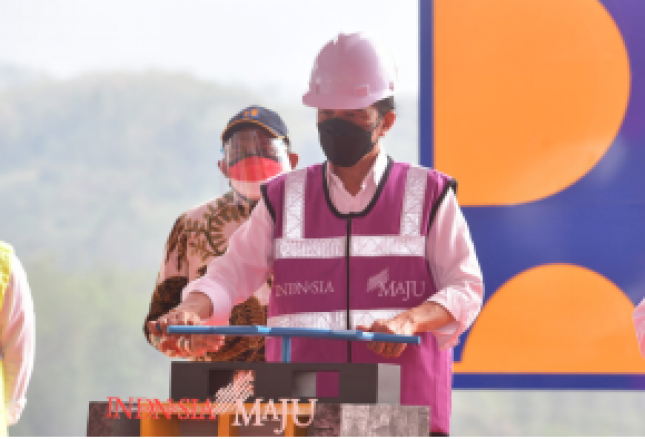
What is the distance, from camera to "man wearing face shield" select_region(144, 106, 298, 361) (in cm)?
354

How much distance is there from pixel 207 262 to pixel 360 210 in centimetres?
116

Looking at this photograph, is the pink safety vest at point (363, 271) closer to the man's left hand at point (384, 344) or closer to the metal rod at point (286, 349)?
the man's left hand at point (384, 344)

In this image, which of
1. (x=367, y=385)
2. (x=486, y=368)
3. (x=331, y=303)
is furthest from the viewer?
(x=486, y=368)

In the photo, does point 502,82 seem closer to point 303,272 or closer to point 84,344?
point 303,272

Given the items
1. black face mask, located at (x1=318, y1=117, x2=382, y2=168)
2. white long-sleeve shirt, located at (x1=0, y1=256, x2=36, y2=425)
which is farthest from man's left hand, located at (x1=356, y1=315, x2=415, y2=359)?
white long-sleeve shirt, located at (x1=0, y1=256, x2=36, y2=425)

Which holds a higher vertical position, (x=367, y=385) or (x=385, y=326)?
(x=385, y=326)

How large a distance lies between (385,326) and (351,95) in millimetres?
856

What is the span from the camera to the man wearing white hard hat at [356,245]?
2.44m

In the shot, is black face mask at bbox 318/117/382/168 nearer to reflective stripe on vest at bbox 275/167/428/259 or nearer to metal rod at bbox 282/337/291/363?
reflective stripe on vest at bbox 275/167/428/259

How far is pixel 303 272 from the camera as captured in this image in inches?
101

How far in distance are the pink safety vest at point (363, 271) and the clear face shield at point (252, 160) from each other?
106cm

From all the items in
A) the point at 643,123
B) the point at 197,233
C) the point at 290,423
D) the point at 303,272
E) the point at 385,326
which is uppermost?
the point at 643,123

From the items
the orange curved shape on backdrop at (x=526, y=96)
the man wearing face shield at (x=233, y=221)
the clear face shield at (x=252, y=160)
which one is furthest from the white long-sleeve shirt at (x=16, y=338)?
the orange curved shape on backdrop at (x=526, y=96)

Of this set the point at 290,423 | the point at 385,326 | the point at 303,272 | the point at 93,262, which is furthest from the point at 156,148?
the point at 290,423
